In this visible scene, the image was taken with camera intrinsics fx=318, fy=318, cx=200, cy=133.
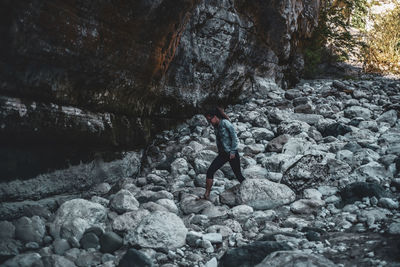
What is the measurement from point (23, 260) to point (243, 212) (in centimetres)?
259

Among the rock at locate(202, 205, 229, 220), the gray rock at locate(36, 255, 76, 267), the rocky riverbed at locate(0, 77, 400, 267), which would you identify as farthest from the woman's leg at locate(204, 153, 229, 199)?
the gray rock at locate(36, 255, 76, 267)

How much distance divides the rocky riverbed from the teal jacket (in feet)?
2.08

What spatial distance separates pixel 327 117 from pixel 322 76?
6.85 metres

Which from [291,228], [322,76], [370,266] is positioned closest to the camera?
[370,266]

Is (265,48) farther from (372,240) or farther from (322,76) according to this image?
(372,240)

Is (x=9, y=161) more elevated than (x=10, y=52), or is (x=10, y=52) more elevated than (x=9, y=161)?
(x=10, y=52)

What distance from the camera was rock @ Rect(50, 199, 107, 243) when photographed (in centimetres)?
368

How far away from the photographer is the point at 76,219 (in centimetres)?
381

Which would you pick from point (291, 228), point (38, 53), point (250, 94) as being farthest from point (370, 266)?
point (250, 94)

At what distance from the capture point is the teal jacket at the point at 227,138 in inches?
199

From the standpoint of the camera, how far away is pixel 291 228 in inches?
149

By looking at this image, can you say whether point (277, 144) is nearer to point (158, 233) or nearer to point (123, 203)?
point (123, 203)

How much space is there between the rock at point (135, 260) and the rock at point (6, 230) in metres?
1.46

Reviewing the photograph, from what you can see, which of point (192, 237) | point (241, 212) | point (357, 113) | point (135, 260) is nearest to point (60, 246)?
point (135, 260)
